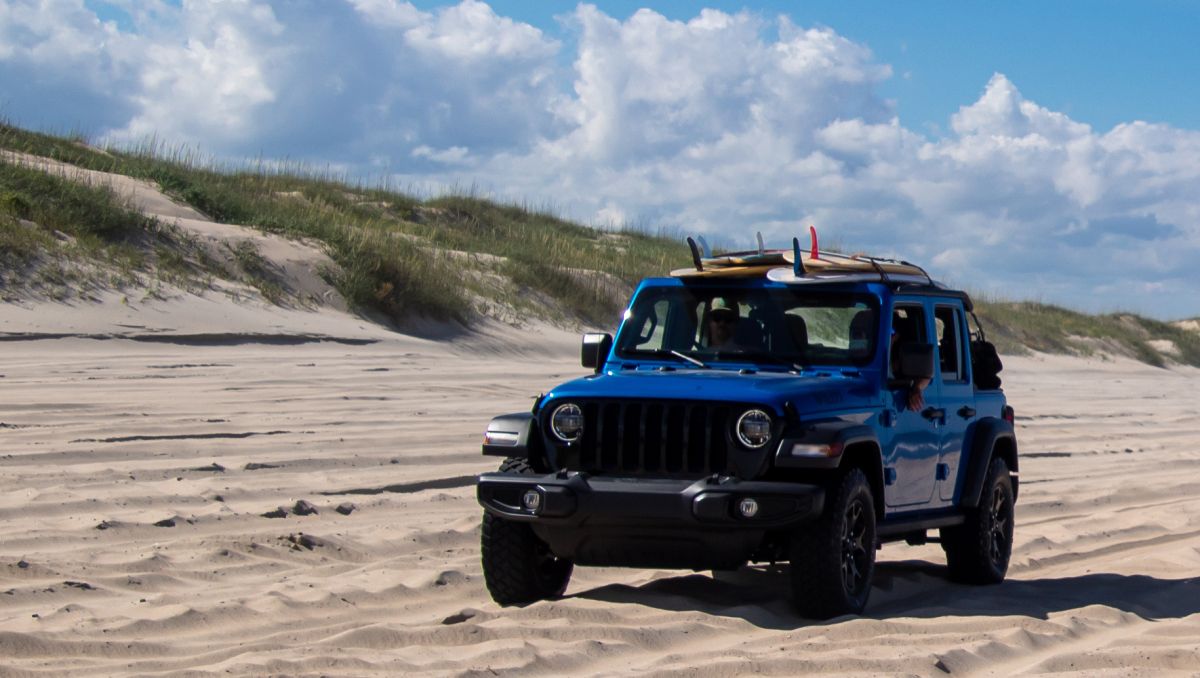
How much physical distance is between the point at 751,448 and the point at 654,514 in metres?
0.52

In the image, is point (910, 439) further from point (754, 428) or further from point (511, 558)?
point (511, 558)

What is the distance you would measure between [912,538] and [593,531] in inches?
82.3

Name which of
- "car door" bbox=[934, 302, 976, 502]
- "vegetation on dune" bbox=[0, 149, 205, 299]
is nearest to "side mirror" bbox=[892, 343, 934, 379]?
"car door" bbox=[934, 302, 976, 502]

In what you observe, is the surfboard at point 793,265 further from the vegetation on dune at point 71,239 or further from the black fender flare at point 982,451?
the vegetation on dune at point 71,239

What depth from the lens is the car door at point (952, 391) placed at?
8.63 metres

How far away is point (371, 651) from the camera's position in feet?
21.1

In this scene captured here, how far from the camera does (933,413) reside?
845 cm

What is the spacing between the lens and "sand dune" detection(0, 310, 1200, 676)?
6387 mm

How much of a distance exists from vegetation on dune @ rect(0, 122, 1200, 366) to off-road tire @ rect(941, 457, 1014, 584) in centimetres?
1214

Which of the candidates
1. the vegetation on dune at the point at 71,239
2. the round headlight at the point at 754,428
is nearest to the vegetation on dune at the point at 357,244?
the vegetation on dune at the point at 71,239

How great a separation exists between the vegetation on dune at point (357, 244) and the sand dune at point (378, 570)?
4.65 m

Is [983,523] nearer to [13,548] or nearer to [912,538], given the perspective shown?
[912,538]

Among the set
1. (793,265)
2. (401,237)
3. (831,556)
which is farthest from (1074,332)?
(831,556)

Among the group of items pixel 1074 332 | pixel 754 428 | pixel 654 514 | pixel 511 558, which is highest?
pixel 1074 332
